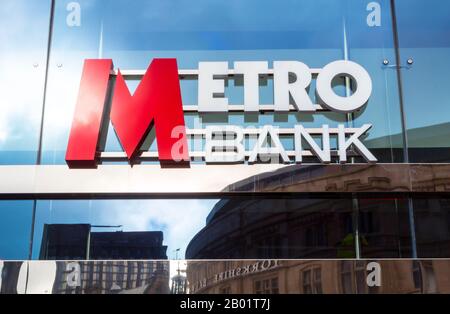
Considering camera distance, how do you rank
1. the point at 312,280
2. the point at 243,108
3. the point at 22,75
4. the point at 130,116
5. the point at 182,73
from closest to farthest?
1. the point at 312,280
2. the point at 130,116
3. the point at 243,108
4. the point at 182,73
5. the point at 22,75

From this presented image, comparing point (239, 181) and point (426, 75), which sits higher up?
point (426, 75)

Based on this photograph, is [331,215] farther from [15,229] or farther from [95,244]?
[15,229]

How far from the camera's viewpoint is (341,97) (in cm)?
827

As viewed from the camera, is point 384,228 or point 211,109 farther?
point 211,109

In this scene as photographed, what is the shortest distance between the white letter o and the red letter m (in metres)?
1.81

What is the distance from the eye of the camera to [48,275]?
25.6 feet

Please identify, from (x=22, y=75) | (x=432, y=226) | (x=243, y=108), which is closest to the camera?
(x=432, y=226)

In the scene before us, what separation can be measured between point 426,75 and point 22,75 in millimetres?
5251

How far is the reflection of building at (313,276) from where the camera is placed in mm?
7699

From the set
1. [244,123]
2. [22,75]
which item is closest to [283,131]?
[244,123]

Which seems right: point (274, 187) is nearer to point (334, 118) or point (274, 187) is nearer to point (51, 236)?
point (334, 118)

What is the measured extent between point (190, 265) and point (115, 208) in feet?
3.96

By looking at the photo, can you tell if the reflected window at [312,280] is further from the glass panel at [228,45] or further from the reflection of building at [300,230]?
the glass panel at [228,45]
